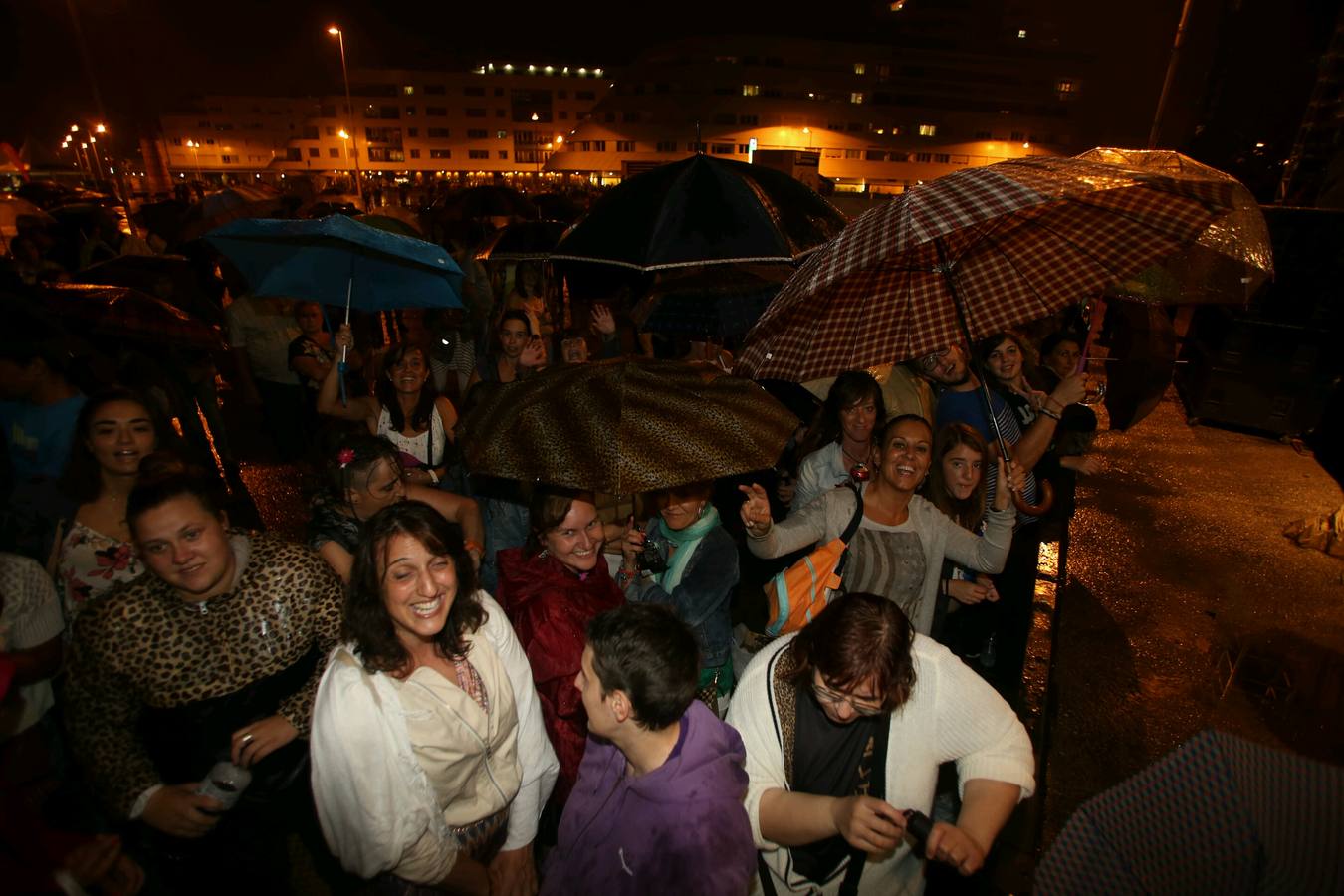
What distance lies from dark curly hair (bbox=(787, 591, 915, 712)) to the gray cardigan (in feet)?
3.71

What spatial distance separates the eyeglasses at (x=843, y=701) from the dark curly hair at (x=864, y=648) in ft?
0.10

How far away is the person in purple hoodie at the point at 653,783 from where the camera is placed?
1759 millimetres

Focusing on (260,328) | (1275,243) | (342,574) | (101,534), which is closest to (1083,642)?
(342,574)

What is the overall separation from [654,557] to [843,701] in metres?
1.40

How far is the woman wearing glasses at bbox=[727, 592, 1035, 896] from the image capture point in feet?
6.51

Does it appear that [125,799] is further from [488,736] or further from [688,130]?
[688,130]

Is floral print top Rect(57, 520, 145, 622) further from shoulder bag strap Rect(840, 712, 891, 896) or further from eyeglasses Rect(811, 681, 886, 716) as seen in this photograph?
shoulder bag strap Rect(840, 712, 891, 896)

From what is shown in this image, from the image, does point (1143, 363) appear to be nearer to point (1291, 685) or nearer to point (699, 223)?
point (1291, 685)

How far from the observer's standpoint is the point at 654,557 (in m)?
3.23

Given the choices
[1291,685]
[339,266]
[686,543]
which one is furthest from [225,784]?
[1291,685]

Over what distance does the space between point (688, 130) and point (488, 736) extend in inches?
2623

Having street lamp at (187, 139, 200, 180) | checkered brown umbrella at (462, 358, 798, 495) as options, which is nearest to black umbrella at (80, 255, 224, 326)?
checkered brown umbrella at (462, 358, 798, 495)

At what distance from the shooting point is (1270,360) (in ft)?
29.1

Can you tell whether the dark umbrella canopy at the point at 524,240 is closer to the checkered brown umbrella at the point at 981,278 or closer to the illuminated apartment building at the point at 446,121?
the checkered brown umbrella at the point at 981,278
